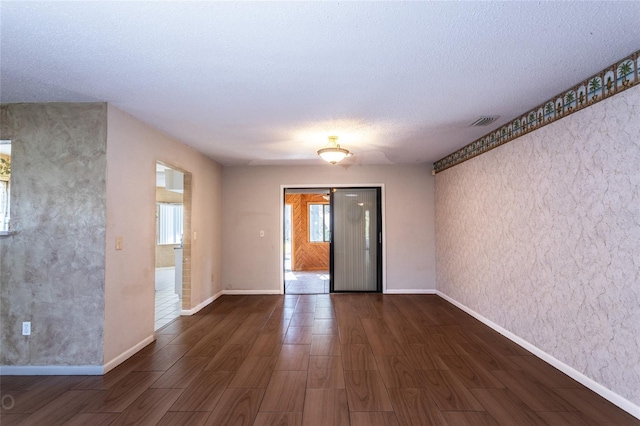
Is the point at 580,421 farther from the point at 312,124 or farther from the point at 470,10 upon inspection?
the point at 312,124

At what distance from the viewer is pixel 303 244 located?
30.1 ft

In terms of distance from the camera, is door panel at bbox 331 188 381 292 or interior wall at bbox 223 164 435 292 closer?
interior wall at bbox 223 164 435 292

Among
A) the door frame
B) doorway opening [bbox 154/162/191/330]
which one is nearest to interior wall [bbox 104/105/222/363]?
doorway opening [bbox 154/162/191/330]

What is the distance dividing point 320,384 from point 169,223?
864 centimetres

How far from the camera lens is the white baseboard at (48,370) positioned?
2750 millimetres

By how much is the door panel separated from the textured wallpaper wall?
2.11 metres

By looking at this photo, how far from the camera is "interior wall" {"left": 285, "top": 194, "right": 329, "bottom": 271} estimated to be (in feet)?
29.9

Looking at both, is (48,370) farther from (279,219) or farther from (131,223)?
(279,219)

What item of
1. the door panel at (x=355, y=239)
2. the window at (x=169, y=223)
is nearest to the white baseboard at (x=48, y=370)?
the door panel at (x=355, y=239)

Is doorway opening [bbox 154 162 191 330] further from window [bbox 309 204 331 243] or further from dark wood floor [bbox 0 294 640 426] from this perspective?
window [bbox 309 204 331 243]

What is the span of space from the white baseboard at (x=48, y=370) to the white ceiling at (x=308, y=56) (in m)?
2.35

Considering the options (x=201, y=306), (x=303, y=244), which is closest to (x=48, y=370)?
(x=201, y=306)

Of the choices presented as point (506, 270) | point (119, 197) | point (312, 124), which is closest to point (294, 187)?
point (312, 124)

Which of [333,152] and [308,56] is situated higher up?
[308,56]
